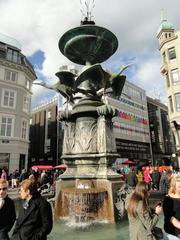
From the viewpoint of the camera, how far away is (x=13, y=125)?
32406 mm

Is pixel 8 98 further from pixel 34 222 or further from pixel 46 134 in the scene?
pixel 34 222

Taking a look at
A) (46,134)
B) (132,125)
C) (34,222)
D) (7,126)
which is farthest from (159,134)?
(34,222)

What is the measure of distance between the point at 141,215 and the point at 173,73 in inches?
1317

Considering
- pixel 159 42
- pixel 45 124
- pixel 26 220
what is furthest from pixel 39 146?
pixel 26 220

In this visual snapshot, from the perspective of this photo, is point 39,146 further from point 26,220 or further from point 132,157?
point 26,220

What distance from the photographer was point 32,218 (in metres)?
3.02

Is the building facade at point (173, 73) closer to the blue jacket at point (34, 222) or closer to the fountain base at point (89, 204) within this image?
the fountain base at point (89, 204)

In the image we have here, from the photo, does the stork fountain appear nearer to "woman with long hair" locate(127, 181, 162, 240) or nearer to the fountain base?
the fountain base

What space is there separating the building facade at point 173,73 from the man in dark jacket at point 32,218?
98.1 feet

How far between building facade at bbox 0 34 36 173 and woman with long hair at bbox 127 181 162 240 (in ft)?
98.9

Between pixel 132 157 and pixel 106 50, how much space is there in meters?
47.5

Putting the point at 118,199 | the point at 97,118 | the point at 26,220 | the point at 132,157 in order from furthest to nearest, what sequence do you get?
the point at 132,157
the point at 97,118
the point at 118,199
the point at 26,220

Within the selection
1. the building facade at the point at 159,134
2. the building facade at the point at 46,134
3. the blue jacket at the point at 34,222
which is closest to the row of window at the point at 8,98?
the building facade at the point at 46,134

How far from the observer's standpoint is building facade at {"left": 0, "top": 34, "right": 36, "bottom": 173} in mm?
31250
